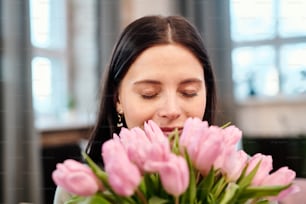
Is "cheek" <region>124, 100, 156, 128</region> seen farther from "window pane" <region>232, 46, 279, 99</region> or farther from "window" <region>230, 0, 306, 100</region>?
"window pane" <region>232, 46, 279, 99</region>

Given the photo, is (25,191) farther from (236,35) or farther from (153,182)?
(153,182)

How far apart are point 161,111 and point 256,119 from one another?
120cm

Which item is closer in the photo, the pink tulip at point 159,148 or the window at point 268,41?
the pink tulip at point 159,148

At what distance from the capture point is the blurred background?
0.78 metres

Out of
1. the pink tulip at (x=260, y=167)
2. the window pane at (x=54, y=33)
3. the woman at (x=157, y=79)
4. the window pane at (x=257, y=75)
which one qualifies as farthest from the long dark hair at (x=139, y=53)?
the window pane at (x=54, y=33)

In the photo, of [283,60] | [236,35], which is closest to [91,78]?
[283,60]

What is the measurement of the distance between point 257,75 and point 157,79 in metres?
1.11

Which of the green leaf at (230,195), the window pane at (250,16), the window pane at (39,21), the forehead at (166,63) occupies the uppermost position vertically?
the window pane at (39,21)

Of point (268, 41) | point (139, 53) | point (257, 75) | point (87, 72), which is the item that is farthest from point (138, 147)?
point (87, 72)

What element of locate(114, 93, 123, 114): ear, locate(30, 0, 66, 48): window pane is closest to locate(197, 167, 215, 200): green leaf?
locate(114, 93, 123, 114): ear

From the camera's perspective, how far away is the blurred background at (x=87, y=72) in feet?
2.54

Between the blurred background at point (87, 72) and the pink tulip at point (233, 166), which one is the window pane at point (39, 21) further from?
the pink tulip at point (233, 166)

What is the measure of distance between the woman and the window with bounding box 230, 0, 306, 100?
0.34 feet

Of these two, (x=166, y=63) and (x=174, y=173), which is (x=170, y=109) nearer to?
(x=166, y=63)
